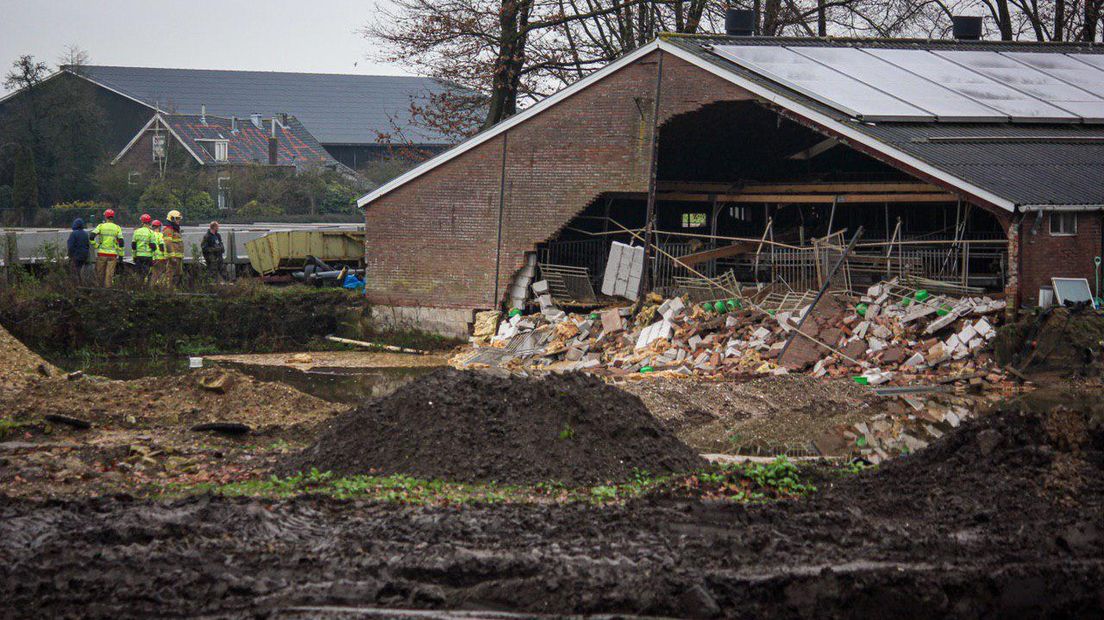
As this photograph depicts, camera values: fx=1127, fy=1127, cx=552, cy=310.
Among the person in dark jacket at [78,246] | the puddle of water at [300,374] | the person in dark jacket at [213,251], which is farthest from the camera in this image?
the person in dark jacket at [213,251]

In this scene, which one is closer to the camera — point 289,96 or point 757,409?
point 757,409

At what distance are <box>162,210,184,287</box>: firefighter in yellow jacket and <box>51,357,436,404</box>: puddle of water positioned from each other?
3.58 m

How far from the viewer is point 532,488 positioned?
10828 mm

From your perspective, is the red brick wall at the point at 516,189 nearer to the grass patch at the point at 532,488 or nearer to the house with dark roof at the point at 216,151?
the grass patch at the point at 532,488

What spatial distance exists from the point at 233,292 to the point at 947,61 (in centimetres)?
1822

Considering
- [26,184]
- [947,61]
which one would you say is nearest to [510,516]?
[947,61]

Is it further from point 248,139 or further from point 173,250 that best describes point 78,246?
point 248,139

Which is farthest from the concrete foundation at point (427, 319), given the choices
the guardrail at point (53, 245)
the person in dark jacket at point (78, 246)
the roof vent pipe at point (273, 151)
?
the roof vent pipe at point (273, 151)

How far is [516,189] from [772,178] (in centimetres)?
764

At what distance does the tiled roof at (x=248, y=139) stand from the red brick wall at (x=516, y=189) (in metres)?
31.9

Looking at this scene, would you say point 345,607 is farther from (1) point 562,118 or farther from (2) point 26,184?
(2) point 26,184

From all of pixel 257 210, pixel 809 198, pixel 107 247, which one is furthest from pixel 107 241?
pixel 257 210

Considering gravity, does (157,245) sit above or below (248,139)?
below

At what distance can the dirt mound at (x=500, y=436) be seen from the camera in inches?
440
